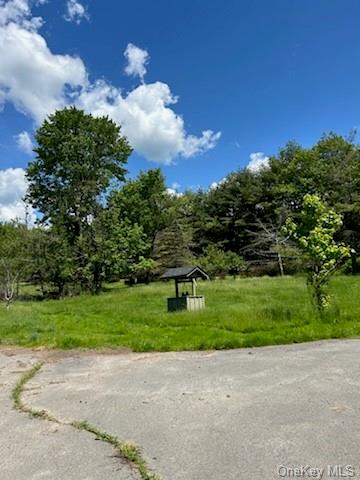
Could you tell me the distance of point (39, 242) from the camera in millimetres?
35281

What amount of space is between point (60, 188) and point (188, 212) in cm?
2047

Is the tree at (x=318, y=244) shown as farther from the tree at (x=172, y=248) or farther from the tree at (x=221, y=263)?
the tree at (x=172, y=248)

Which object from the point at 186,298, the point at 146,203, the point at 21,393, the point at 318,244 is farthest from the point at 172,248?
the point at 21,393

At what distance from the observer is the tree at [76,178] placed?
119 ft

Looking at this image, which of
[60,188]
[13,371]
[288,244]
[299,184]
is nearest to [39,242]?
[60,188]

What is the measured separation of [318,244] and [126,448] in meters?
9.42

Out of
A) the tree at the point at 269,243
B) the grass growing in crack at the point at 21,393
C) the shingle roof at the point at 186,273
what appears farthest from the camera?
the tree at the point at 269,243

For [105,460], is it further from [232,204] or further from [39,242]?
[232,204]

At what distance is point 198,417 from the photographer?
438 cm

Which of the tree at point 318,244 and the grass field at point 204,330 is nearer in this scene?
the grass field at point 204,330

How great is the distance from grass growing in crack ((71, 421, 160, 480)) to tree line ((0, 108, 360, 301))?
2437 centimetres

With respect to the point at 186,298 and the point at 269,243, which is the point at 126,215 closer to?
the point at 269,243

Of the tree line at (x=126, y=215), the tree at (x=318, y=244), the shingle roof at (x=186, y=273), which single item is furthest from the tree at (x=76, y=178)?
the tree at (x=318, y=244)

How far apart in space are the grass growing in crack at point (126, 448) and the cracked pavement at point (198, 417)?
Result: 2.8 inches
